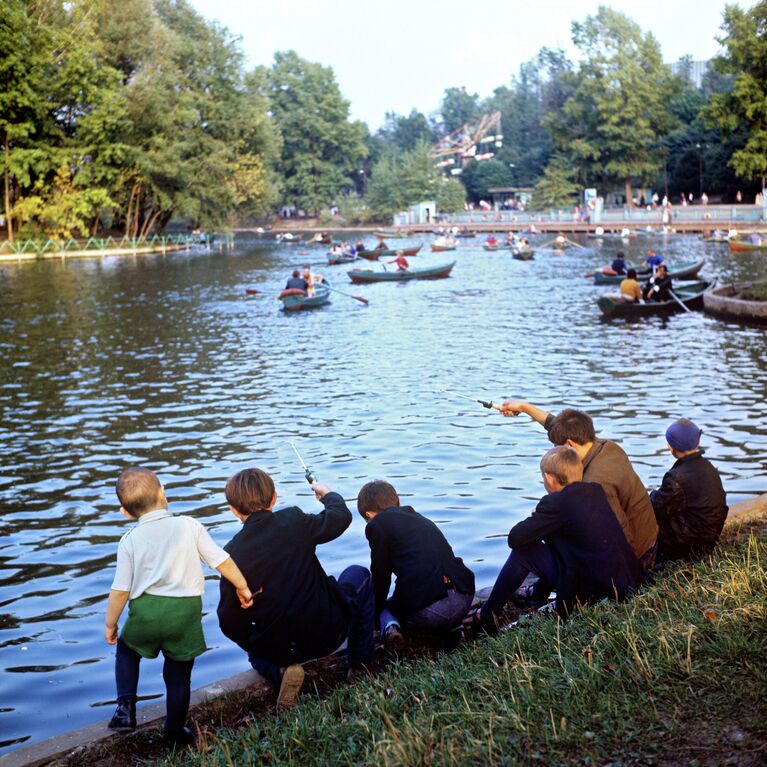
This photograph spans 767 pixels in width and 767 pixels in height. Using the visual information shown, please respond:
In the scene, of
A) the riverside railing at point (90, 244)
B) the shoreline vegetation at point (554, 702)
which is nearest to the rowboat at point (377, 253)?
the riverside railing at point (90, 244)

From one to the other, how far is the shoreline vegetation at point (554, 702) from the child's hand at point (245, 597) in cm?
59

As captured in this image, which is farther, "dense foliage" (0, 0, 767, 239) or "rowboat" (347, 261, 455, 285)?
"dense foliage" (0, 0, 767, 239)

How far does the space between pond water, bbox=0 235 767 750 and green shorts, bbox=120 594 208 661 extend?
63.0 inches

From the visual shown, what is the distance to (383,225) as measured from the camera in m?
109

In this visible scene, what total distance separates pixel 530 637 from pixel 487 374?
13.7m

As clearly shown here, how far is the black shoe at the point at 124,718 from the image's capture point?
207 inches

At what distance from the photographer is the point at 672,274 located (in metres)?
34.2

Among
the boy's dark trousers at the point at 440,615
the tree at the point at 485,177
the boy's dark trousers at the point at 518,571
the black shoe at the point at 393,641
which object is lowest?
the black shoe at the point at 393,641

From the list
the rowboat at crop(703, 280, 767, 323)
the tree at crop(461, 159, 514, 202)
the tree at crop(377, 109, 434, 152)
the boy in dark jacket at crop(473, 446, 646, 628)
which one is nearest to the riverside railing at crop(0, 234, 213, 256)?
the rowboat at crop(703, 280, 767, 323)

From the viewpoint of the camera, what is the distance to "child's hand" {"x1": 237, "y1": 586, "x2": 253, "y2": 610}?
534 centimetres

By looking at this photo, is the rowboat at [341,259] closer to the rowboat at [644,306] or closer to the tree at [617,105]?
the rowboat at [644,306]

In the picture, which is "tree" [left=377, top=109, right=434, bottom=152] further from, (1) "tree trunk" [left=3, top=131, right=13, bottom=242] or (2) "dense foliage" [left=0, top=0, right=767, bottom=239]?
(1) "tree trunk" [left=3, top=131, right=13, bottom=242]

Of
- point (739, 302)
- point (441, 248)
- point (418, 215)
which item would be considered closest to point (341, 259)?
point (441, 248)

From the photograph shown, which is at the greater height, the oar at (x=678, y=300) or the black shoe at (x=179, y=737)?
the oar at (x=678, y=300)
